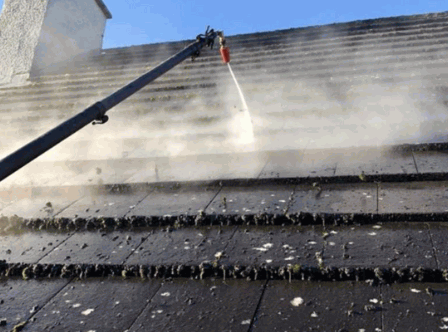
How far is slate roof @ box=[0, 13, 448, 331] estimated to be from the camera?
274 cm

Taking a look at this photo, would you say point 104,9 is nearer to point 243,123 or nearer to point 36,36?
point 36,36

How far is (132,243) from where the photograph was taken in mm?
3682

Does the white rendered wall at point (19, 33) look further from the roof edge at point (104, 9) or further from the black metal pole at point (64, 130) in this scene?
the black metal pole at point (64, 130)

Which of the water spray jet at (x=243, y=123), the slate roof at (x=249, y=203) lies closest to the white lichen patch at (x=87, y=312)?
the slate roof at (x=249, y=203)

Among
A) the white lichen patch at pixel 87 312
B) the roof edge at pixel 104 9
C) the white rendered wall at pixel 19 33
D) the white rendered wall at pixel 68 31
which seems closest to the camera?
the white lichen patch at pixel 87 312

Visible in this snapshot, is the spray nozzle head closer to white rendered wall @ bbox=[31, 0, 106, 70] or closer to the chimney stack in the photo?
the chimney stack

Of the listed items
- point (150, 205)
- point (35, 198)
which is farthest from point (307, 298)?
point (35, 198)

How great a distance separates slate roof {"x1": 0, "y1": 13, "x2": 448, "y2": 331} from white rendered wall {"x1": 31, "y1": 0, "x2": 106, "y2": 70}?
3.62 meters

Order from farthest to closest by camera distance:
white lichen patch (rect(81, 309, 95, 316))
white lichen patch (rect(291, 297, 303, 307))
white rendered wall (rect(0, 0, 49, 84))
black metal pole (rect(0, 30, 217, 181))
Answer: white rendered wall (rect(0, 0, 49, 84)) → black metal pole (rect(0, 30, 217, 181)) → white lichen patch (rect(81, 309, 95, 316)) → white lichen patch (rect(291, 297, 303, 307))

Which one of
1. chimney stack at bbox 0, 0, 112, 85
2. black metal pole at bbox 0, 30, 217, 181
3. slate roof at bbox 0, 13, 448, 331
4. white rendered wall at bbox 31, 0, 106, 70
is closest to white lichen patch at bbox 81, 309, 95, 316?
slate roof at bbox 0, 13, 448, 331

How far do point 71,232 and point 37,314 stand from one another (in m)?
1.22

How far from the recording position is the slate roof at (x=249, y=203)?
274 cm

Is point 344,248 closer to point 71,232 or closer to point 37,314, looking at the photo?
point 37,314

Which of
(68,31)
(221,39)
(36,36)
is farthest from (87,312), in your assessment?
(68,31)
